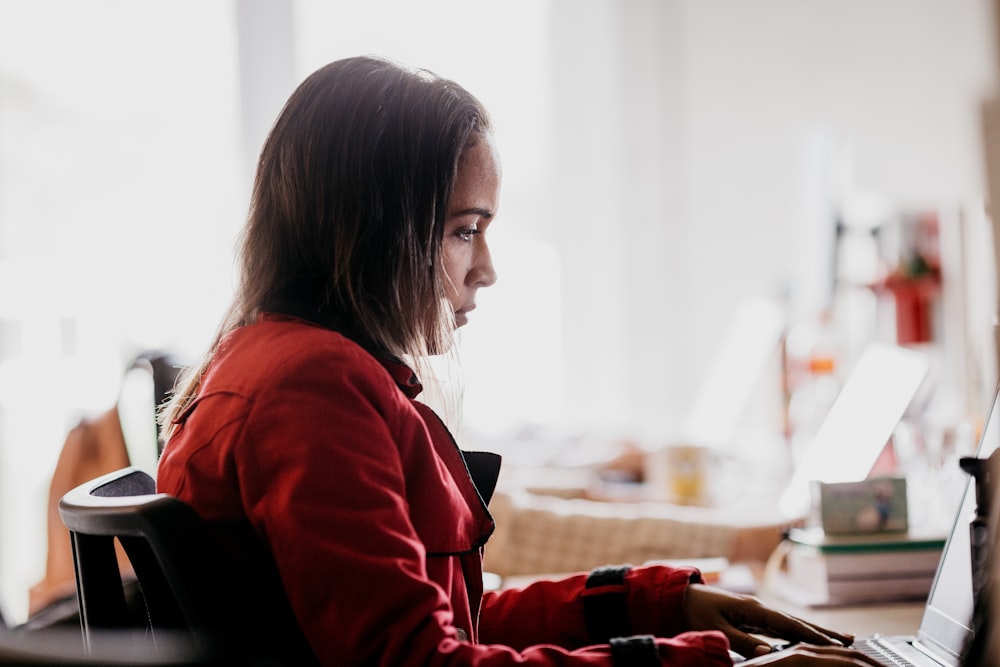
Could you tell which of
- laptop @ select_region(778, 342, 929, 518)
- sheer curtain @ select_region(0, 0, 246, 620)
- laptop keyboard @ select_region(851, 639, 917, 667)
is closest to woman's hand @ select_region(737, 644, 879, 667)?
laptop keyboard @ select_region(851, 639, 917, 667)

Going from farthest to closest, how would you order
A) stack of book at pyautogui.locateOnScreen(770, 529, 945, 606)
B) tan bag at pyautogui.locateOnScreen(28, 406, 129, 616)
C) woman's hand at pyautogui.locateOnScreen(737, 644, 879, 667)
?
1. tan bag at pyautogui.locateOnScreen(28, 406, 129, 616)
2. stack of book at pyautogui.locateOnScreen(770, 529, 945, 606)
3. woman's hand at pyautogui.locateOnScreen(737, 644, 879, 667)

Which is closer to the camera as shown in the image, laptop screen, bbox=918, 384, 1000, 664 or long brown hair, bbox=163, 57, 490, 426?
long brown hair, bbox=163, 57, 490, 426

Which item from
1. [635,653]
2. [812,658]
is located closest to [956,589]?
[812,658]

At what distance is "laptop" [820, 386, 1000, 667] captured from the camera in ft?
3.73

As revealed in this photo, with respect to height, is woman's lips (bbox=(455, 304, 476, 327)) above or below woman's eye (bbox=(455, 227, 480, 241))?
below

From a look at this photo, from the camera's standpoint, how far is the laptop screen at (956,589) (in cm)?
115

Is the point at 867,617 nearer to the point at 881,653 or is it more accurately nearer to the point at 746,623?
the point at 881,653

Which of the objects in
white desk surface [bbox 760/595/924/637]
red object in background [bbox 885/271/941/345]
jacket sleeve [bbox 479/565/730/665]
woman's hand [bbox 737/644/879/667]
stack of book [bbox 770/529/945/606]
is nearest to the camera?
woman's hand [bbox 737/644/879/667]

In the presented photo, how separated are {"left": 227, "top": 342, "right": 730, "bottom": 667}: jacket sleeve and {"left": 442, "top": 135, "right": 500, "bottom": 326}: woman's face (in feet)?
0.71

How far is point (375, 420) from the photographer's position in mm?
850

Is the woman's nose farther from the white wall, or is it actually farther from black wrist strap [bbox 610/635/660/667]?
the white wall

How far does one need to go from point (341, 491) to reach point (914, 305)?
276 centimetres

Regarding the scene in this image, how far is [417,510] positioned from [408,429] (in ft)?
0.24

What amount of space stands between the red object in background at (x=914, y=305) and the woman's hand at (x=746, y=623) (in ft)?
7.41
